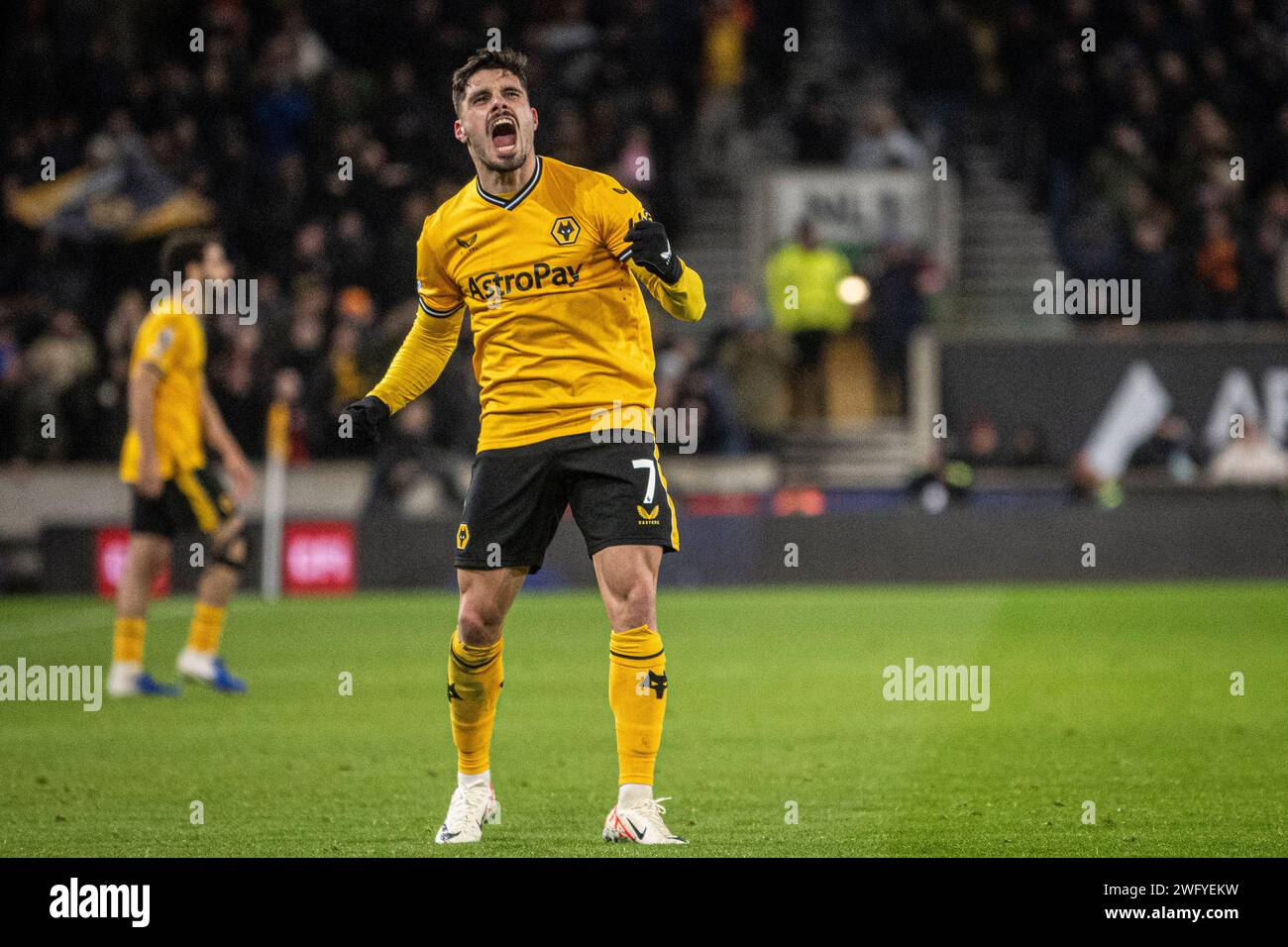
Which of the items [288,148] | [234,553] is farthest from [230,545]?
[288,148]

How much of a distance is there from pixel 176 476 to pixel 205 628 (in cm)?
90

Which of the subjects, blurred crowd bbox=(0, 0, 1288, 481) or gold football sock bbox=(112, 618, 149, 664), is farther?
blurred crowd bbox=(0, 0, 1288, 481)

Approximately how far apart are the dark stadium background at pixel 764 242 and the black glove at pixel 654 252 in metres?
Answer: 12.4

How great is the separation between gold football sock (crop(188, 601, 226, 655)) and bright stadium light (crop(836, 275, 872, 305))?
1092cm

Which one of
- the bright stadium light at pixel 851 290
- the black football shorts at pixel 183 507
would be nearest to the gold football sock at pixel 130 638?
the black football shorts at pixel 183 507

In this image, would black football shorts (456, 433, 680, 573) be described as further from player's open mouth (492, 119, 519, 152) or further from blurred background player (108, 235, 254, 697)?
blurred background player (108, 235, 254, 697)

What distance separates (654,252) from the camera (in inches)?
255

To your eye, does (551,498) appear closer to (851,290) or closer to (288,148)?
(851,290)

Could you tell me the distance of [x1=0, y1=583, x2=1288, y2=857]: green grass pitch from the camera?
6844 mm

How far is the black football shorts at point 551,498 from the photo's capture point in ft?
21.9

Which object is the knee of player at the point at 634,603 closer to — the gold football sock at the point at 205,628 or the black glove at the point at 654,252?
the black glove at the point at 654,252

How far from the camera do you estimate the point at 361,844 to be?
6.59 metres

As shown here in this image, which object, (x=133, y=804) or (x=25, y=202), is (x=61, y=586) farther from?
(x=133, y=804)

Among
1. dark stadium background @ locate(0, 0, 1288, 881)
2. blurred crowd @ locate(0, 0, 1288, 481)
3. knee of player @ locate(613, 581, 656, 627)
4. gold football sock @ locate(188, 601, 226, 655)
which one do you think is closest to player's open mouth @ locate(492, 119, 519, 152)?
knee of player @ locate(613, 581, 656, 627)
